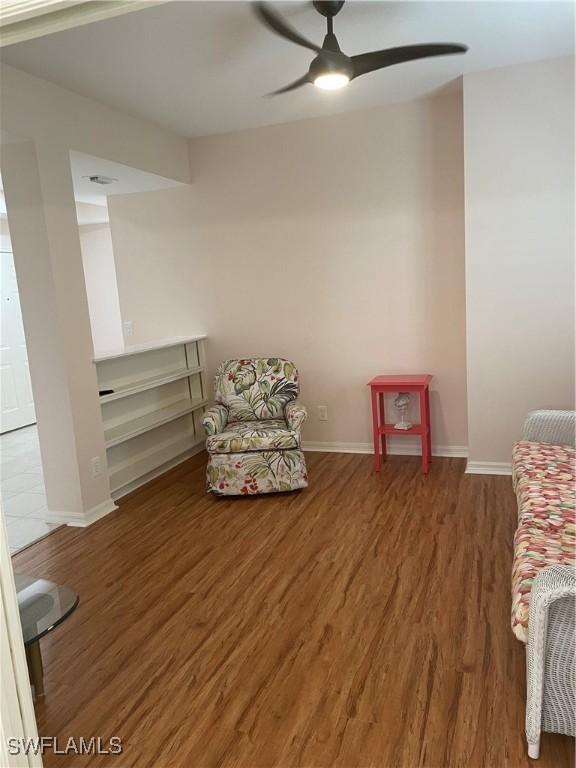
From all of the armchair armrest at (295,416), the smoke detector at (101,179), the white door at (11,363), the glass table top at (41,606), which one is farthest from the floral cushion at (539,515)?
the white door at (11,363)

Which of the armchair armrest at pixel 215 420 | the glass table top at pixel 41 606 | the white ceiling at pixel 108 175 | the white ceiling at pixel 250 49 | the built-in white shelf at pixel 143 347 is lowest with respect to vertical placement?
the glass table top at pixel 41 606

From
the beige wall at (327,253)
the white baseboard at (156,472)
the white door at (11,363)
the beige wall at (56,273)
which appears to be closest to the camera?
the beige wall at (56,273)

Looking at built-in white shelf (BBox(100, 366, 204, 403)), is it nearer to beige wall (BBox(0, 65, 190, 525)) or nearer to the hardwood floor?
beige wall (BBox(0, 65, 190, 525))

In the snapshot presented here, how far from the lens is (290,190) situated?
454cm

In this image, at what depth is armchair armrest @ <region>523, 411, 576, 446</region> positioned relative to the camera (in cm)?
303

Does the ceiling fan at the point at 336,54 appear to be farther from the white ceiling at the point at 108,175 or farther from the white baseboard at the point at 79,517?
the white baseboard at the point at 79,517

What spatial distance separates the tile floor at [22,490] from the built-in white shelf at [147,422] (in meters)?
0.64

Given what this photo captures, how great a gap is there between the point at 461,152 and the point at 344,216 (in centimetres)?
93

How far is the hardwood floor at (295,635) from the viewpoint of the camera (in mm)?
1805

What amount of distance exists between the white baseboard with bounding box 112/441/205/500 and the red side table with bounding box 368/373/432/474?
5.26 feet

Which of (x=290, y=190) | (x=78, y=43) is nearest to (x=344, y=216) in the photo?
(x=290, y=190)

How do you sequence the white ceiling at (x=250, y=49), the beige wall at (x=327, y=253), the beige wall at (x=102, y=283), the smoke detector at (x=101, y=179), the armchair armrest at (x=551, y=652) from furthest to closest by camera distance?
1. the beige wall at (x=102, y=283)
2. the smoke detector at (x=101, y=179)
3. the beige wall at (x=327, y=253)
4. the white ceiling at (x=250, y=49)
5. the armchair armrest at (x=551, y=652)

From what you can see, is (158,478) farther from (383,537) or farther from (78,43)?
(78,43)

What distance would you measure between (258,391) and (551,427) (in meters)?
1.98
